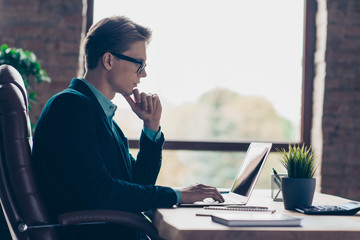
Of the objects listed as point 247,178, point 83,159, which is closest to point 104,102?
point 83,159

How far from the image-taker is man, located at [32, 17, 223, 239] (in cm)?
141

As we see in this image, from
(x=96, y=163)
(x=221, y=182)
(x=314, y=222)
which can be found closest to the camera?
(x=314, y=222)

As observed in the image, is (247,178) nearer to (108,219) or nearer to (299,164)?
(299,164)

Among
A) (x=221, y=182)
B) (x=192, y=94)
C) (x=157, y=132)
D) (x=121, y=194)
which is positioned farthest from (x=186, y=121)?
(x=121, y=194)

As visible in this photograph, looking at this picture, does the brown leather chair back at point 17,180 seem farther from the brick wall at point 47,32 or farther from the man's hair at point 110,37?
the brick wall at point 47,32

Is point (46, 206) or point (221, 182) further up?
point (46, 206)

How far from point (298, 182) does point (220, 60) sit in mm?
2212

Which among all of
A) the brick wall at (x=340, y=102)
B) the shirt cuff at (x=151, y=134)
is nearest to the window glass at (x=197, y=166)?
the brick wall at (x=340, y=102)

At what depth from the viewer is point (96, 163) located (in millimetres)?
1413

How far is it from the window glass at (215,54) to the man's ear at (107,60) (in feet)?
5.82

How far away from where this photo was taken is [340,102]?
3.58 meters

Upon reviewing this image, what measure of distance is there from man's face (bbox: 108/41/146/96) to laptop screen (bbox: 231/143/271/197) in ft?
1.76

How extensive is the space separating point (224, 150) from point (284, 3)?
1269 mm

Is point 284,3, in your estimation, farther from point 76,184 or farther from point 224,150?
point 76,184
